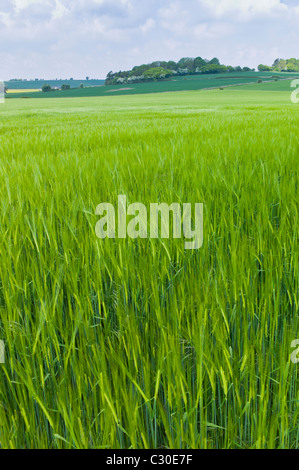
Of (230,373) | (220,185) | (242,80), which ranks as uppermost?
(242,80)

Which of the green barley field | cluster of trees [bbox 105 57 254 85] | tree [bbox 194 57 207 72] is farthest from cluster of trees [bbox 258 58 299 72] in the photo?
the green barley field

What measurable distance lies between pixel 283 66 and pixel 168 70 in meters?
19.5

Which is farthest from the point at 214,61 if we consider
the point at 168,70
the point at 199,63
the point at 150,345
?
the point at 150,345

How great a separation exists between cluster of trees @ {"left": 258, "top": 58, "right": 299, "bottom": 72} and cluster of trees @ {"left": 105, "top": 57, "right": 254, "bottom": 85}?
5.89 metres

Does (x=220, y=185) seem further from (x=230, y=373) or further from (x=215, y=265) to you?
(x=230, y=373)

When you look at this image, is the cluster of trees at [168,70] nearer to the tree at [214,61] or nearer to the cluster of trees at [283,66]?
the tree at [214,61]

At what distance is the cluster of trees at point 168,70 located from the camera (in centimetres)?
5888

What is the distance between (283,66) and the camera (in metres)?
60.9

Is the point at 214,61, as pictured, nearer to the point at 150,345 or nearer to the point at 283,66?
the point at 283,66

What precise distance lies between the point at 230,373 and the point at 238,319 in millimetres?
156
